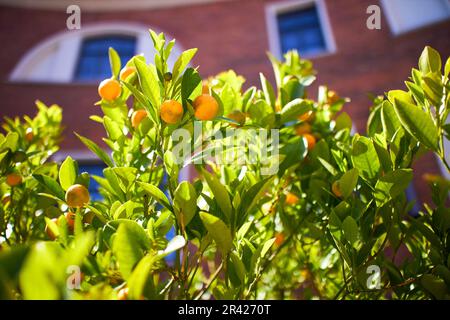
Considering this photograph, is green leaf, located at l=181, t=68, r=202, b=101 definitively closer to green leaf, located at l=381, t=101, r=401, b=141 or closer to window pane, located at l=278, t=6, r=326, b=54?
green leaf, located at l=381, t=101, r=401, b=141

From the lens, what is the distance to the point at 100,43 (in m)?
5.92

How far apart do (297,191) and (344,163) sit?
0.30m

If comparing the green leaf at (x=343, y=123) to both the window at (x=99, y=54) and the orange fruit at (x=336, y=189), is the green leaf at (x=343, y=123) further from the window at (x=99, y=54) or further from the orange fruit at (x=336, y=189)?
the window at (x=99, y=54)

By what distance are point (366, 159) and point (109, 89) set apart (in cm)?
75

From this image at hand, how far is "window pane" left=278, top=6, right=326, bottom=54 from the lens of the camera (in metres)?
5.40

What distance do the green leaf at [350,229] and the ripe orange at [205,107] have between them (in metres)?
0.40

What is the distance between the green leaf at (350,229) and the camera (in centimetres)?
75

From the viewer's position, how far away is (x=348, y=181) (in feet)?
2.72

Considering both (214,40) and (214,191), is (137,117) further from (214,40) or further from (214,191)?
(214,40)

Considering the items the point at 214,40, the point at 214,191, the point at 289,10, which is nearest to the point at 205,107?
the point at 214,191

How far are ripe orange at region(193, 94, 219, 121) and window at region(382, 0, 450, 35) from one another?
16.2ft

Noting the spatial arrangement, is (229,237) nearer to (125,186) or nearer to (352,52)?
(125,186)

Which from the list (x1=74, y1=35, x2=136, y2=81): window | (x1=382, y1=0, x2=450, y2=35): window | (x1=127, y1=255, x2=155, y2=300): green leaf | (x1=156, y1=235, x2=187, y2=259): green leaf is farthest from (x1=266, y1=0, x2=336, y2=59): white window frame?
(x1=127, y1=255, x2=155, y2=300): green leaf
